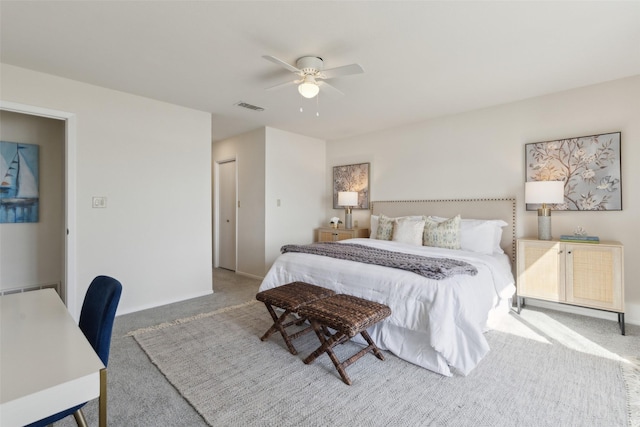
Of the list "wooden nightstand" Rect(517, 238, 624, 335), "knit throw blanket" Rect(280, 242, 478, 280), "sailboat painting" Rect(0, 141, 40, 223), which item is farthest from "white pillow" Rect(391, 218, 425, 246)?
"sailboat painting" Rect(0, 141, 40, 223)

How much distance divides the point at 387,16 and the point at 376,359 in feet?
8.08

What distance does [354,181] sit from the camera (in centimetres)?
527

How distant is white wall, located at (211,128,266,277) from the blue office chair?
3.22 m

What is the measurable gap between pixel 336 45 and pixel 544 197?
2574 mm

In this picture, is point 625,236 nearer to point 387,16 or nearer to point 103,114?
point 387,16

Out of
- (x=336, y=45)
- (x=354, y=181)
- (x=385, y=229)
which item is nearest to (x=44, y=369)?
(x=336, y=45)

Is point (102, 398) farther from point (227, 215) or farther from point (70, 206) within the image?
point (227, 215)

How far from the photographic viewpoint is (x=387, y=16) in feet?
6.65

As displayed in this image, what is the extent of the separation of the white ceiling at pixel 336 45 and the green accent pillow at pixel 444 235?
1.48 meters

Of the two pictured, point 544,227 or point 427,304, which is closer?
point 427,304

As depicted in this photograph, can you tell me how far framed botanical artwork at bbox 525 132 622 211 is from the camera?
10.0ft

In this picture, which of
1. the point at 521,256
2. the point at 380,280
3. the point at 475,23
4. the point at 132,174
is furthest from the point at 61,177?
the point at 521,256

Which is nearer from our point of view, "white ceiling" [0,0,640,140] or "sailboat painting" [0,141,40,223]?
"white ceiling" [0,0,640,140]

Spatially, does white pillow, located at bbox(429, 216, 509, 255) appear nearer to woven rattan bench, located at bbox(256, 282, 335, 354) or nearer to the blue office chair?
woven rattan bench, located at bbox(256, 282, 335, 354)
